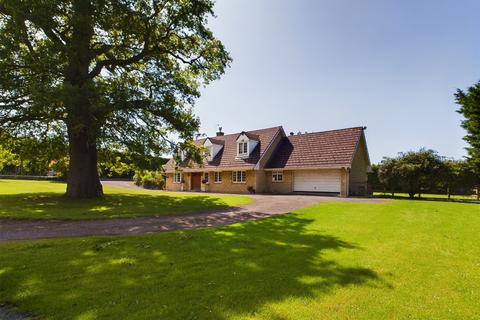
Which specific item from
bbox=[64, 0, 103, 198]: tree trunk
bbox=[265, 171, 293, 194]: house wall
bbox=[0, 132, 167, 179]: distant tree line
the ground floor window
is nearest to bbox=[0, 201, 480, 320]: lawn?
bbox=[64, 0, 103, 198]: tree trunk

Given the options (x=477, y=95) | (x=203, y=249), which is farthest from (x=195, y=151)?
(x=477, y=95)

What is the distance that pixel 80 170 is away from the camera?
1848 centimetres

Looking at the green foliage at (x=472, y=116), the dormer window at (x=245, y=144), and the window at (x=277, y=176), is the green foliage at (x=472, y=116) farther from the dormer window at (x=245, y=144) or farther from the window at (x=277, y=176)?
the dormer window at (x=245, y=144)

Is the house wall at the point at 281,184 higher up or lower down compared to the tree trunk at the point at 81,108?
lower down

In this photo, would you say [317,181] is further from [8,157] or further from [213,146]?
[8,157]

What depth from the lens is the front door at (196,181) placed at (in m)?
38.2

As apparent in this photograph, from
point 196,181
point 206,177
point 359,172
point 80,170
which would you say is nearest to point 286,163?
point 359,172

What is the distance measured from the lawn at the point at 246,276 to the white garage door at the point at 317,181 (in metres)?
17.7

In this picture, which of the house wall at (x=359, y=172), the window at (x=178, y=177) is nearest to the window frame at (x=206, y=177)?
the window at (x=178, y=177)

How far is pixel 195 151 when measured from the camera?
2164 cm

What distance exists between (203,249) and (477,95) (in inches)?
1433

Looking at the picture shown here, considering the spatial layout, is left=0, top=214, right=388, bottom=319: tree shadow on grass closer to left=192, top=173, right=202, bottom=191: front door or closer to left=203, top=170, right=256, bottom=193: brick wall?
left=203, top=170, right=256, bottom=193: brick wall

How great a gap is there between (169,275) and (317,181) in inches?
969

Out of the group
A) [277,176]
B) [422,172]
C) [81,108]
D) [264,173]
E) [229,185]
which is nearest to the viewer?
[81,108]
